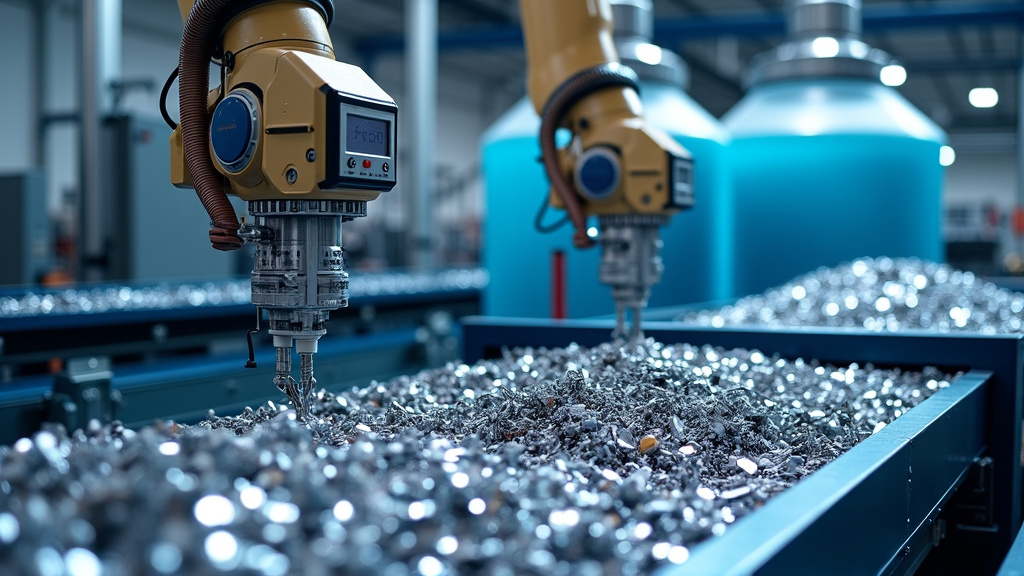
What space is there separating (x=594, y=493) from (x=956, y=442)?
89 centimetres

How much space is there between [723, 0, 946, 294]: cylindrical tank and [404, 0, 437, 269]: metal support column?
2.80 m

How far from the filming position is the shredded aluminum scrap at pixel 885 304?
9.12 feet

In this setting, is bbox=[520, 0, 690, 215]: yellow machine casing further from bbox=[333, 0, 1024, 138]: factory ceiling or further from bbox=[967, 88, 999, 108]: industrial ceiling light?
bbox=[967, 88, 999, 108]: industrial ceiling light

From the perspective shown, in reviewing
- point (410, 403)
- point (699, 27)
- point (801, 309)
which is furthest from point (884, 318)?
point (699, 27)

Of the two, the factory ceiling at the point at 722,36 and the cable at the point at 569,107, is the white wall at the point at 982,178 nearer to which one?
the factory ceiling at the point at 722,36

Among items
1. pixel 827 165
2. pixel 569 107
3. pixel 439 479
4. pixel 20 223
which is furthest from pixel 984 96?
pixel 439 479

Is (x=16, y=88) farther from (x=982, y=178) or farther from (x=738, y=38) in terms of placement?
(x=982, y=178)

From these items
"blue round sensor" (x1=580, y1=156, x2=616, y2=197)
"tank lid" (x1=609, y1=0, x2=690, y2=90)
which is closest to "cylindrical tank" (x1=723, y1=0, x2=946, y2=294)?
"tank lid" (x1=609, y1=0, x2=690, y2=90)

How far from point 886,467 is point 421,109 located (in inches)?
234

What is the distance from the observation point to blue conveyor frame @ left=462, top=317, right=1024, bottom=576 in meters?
0.84

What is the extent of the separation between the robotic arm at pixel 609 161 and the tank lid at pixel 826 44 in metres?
2.46

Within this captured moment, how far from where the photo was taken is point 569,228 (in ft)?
12.2

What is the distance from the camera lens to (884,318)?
2.87 m

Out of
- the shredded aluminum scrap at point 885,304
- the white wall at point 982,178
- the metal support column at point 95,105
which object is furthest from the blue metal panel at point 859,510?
the white wall at point 982,178
